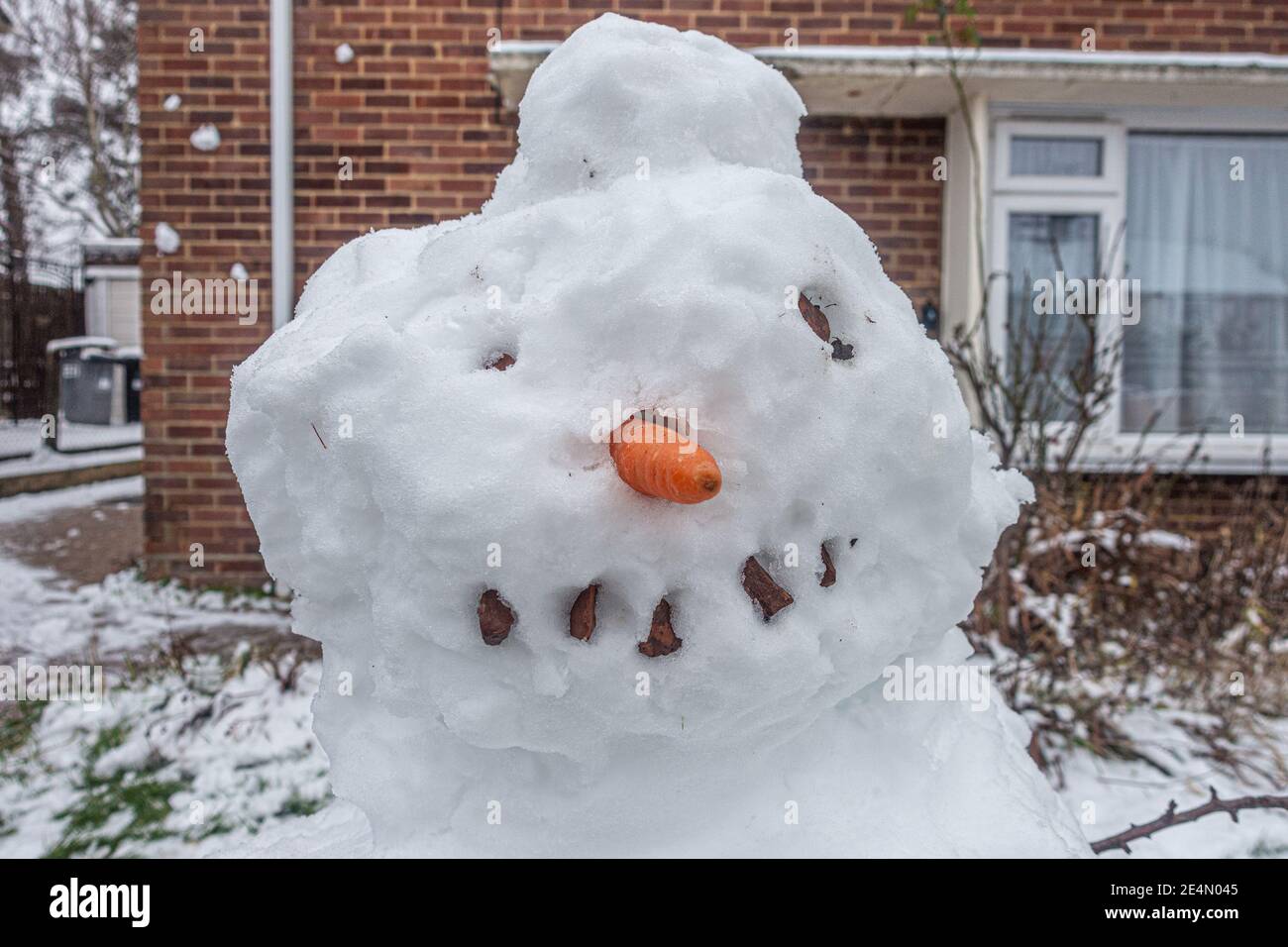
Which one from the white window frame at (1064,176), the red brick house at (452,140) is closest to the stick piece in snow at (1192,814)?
the red brick house at (452,140)

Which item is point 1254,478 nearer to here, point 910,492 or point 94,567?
point 910,492

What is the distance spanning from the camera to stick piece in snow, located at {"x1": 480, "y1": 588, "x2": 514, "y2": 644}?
0.96 metres

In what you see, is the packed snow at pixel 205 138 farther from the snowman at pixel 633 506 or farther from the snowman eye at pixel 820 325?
the snowman eye at pixel 820 325

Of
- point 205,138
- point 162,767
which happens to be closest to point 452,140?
point 205,138

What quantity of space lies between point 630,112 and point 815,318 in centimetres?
39

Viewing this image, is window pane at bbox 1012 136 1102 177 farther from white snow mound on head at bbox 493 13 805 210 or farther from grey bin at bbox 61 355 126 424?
grey bin at bbox 61 355 126 424

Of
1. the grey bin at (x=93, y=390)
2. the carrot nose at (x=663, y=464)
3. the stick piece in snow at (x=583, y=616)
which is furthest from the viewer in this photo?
the grey bin at (x=93, y=390)

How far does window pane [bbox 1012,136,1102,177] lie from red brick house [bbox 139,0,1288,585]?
0.03ft

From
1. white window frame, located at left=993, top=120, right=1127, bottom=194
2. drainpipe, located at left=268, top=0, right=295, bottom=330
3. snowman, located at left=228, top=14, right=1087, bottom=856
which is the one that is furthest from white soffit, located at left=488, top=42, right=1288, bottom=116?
snowman, located at left=228, top=14, right=1087, bottom=856

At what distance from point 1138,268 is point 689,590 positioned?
487 cm

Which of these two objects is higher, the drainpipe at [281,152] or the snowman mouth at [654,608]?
the drainpipe at [281,152]

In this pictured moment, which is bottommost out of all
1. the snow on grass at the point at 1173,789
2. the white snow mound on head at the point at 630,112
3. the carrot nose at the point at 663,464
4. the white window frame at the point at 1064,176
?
the snow on grass at the point at 1173,789

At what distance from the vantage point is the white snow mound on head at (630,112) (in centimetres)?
114

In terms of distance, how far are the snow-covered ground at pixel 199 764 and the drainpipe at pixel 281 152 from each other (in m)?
1.77
